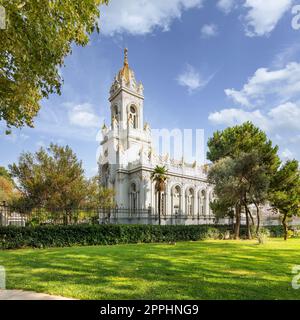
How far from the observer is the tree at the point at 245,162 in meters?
22.4

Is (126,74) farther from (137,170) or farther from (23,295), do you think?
(23,295)

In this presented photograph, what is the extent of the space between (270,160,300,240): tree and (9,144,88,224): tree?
62.1ft

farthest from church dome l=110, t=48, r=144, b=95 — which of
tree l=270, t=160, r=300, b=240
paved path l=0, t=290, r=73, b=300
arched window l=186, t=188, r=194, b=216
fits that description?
paved path l=0, t=290, r=73, b=300

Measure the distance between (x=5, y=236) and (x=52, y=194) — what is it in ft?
26.2

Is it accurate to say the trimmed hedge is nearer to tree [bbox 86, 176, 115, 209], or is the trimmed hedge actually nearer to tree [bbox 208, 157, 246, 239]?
tree [bbox 208, 157, 246, 239]

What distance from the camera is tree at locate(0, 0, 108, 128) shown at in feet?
23.7

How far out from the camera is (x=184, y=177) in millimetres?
41094

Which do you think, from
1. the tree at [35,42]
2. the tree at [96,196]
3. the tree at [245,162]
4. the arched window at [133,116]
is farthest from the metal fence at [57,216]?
the arched window at [133,116]

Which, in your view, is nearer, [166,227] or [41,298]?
[41,298]

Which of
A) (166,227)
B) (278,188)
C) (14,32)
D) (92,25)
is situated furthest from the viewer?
(278,188)

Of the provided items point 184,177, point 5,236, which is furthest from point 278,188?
point 5,236

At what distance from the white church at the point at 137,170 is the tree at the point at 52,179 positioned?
12.8 meters

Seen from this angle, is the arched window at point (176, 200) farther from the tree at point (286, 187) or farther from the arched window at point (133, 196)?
the tree at point (286, 187)
